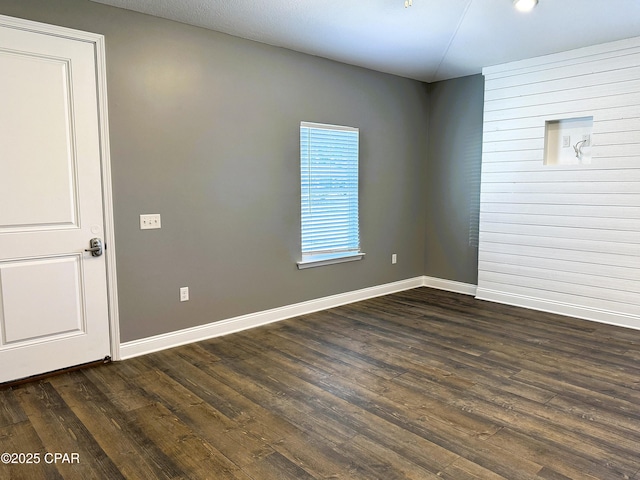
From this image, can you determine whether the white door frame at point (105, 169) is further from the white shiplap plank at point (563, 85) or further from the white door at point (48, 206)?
the white shiplap plank at point (563, 85)

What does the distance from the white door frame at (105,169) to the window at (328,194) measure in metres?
1.81

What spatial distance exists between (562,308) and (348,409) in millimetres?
3076

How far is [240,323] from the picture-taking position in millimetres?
4121

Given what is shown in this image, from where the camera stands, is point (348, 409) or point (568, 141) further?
point (568, 141)

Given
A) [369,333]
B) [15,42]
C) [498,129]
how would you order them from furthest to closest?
[498,129]
[369,333]
[15,42]

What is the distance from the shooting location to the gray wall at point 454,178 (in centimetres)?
534

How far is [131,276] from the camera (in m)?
3.46

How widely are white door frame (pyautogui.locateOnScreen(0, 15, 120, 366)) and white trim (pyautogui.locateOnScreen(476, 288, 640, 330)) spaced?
3.93m

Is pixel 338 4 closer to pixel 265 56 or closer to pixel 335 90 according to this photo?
pixel 265 56

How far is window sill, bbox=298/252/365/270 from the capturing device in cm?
459

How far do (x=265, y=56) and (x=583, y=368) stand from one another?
12.1 ft

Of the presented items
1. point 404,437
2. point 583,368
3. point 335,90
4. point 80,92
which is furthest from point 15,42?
point 583,368

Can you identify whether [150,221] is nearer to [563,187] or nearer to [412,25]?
[412,25]

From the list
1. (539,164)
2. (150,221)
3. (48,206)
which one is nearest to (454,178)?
(539,164)
